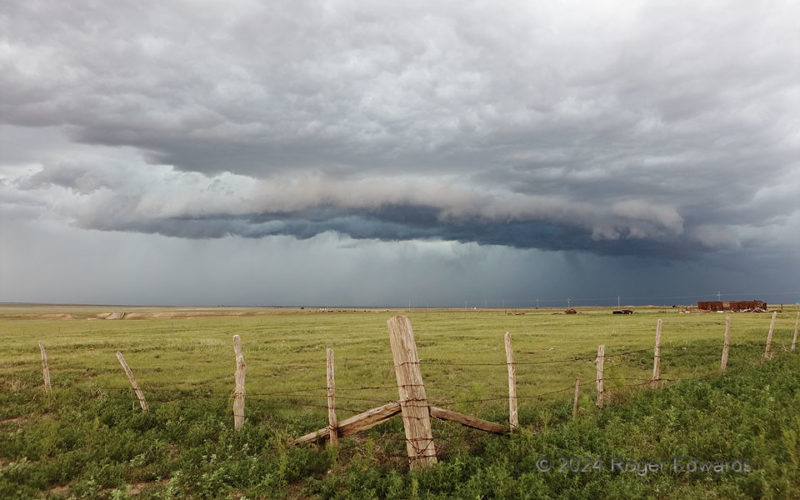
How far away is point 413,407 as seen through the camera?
10172mm

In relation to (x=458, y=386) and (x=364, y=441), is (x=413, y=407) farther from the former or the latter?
(x=458, y=386)

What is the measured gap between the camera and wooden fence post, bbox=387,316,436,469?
1013 cm

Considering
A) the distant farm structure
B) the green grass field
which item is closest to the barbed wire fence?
the green grass field

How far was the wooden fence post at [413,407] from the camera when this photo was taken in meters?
10.1

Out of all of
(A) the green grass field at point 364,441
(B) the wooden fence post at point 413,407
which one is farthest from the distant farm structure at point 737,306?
(B) the wooden fence post at point 413,407

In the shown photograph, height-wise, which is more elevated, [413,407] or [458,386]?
[413,407]

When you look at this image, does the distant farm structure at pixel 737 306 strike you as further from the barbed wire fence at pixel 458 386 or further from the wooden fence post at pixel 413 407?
the wooden fence post at pixel 413 407

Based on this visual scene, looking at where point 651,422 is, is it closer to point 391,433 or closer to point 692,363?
point 391,433

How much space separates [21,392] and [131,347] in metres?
19.6

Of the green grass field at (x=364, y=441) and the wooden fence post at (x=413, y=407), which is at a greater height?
the wooden fence post at (x=413, y=407)

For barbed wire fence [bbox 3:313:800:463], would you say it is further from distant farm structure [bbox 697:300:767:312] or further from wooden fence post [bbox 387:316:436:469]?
distant farm structure [bbox 697:300:767:312]

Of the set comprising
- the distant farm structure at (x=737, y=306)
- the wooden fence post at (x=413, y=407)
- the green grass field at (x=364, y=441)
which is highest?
the wooden fence post at (x=413, y=407)

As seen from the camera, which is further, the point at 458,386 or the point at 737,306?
the point at 737,306

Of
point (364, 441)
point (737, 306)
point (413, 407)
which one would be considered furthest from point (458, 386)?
point (737, 306)
